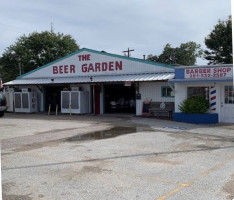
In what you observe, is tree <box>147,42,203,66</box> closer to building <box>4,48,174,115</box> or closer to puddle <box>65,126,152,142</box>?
building <box>4,48,174,115</box>

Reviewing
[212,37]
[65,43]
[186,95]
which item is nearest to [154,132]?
[186,95]

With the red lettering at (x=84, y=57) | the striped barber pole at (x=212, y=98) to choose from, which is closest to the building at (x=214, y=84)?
the striped barber pole at (x=212, y=98)

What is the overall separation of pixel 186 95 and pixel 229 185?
11932mm

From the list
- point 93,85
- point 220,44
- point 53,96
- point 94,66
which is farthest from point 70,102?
point 220,44

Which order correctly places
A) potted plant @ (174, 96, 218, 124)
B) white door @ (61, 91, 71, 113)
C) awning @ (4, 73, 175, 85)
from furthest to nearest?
white door @ (61, 91, 71, 113) < awning @ (4, 73, 175, 85) < potted plant @ (174, 96, 218, 124)

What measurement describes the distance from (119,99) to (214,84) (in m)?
10.3

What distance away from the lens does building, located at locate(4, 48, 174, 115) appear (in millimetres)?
20141

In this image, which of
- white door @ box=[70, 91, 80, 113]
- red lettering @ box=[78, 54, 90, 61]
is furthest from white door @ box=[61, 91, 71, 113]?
red lettering @ box=[78, 54, 90, 61]

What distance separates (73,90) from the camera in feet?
75.2

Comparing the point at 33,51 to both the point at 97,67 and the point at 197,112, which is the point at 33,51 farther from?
the point at 197,112

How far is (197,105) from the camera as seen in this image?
641 inches

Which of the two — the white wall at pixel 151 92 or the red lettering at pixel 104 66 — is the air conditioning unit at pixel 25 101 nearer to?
the red lettering at pixel 104 66

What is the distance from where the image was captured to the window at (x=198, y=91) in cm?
1684

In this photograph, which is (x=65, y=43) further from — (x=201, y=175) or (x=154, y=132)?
(x=201, y=175)
